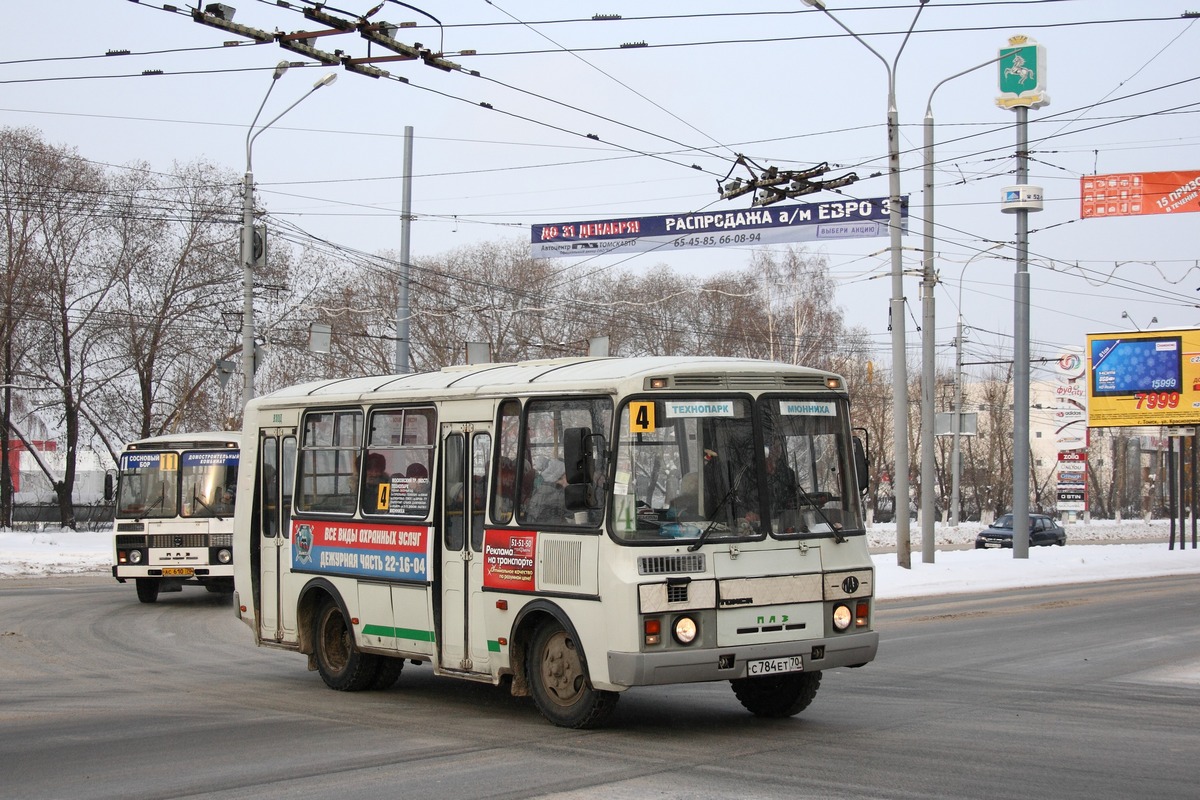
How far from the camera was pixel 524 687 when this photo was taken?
1024cm

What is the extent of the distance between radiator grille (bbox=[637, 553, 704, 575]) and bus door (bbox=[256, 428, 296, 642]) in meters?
5.00

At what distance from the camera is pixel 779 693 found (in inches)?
407

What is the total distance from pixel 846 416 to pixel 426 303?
54.2 meters

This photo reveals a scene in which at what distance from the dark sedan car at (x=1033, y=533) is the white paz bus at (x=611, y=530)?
1585 inches

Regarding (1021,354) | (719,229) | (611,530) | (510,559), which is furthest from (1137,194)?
(611,530)

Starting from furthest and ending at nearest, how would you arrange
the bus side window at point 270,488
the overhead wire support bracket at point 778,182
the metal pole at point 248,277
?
the metal pole at point 248,277
the overhead wire support bracket at point 778,182
the bus side window at point 270,488

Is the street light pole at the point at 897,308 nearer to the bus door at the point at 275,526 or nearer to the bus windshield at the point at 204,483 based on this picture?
the bus windshield at the point at 204,483

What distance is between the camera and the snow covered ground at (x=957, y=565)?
89.6 ft

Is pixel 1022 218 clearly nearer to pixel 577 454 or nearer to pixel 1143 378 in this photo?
pixel 1143 378

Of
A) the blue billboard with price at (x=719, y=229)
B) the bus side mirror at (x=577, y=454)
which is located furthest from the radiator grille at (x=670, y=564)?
the blue billboard with price at (x=719, y=229)

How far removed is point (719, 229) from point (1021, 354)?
7.65 metres

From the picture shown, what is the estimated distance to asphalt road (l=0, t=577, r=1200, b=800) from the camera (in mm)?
7836

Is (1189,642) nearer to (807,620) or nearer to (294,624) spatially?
(807,620)

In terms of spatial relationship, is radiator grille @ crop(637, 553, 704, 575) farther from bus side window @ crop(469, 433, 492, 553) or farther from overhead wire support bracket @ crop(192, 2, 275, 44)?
overhead wire support bracket @ crop(192, 2, 275, 44)
